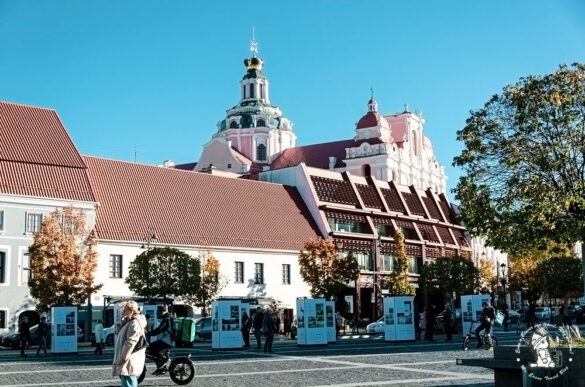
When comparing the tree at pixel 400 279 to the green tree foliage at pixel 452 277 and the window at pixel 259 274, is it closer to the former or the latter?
the green tree foliage at pixel 452 277

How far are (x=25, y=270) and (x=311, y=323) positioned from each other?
20828 mm

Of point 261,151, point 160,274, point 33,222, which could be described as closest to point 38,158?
point 33,222

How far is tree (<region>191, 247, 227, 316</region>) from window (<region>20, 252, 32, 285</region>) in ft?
33.5

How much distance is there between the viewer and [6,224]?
151 ft

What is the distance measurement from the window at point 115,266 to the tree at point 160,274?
11.8ft

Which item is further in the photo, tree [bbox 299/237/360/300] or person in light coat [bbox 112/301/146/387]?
tree [bbox 299/237/360/300]

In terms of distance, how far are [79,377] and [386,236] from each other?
179ft

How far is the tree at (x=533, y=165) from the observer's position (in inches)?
1135

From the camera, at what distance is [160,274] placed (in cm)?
4688

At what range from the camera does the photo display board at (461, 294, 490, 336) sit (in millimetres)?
37531

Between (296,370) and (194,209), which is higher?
(194,209)

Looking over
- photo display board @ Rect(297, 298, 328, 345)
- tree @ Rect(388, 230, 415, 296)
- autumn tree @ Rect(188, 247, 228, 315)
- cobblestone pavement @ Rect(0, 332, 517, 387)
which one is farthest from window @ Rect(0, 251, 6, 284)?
tree @ Rect(388, 230, 415, 296)

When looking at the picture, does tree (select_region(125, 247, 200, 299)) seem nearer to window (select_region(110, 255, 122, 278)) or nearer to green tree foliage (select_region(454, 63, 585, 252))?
window (select_region(110, 255, 122, 278))

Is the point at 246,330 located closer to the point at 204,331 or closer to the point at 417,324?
the point at 417,324
